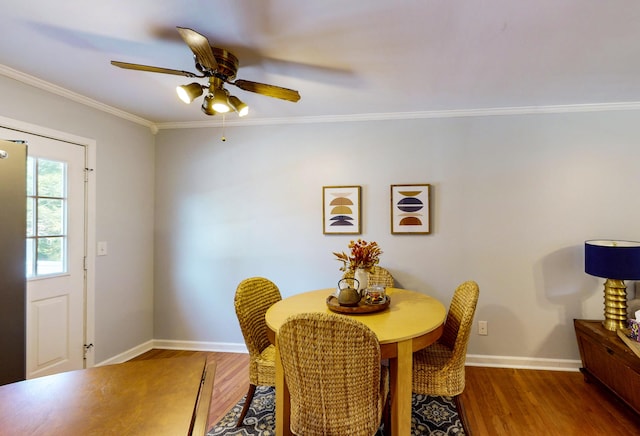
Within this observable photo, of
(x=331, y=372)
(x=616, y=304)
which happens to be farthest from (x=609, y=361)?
(x=331, y=372)

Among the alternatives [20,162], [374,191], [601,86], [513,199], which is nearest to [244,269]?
[374,191]

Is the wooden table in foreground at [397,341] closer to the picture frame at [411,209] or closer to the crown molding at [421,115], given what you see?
the picture frame at [411,209]

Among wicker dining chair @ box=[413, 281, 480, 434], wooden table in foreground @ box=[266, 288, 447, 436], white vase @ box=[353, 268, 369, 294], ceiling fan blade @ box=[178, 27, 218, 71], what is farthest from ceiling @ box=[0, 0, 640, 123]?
wooden table in foreground @ box=[266, 288, 447, 436]

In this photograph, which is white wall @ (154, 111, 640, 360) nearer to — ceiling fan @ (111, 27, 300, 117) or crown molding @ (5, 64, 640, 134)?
crown molding @ (5, 64, 640, 134)

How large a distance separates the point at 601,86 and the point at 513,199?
1.01m

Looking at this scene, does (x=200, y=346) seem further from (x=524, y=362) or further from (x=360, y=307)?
(x=524, y=362)

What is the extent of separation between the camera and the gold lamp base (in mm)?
2350

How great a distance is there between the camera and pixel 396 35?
5.52 ft

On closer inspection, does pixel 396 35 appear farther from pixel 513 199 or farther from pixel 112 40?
pixel 513 199

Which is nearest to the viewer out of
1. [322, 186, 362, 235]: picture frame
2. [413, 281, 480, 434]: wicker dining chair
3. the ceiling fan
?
the ceiling fan

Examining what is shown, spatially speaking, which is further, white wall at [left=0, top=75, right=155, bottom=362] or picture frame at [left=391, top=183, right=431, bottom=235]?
picture frame at [left=391, top=183, right=431, bottom=235]

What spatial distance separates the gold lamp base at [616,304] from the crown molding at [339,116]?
1487mm

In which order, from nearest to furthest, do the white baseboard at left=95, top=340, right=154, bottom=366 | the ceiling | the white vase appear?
the ceiling, the white vase, the white baseboard at left=95, top=340, right=154, bottom=366

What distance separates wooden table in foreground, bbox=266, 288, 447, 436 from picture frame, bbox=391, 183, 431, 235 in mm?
1062
